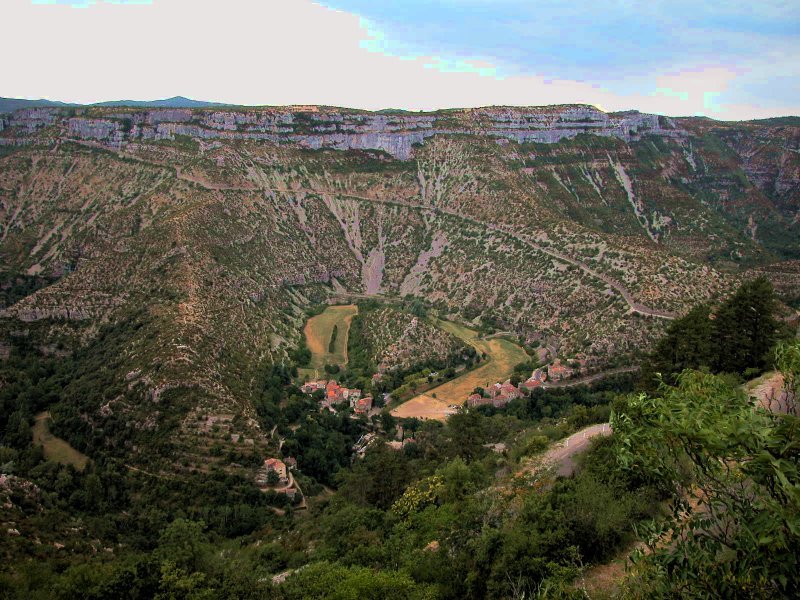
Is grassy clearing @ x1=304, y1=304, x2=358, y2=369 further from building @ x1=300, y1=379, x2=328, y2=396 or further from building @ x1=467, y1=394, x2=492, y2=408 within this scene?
building @ x1=467, y1=394, x2=492, y2=408

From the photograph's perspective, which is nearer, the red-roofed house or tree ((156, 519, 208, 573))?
tree ((156, 519, 208, 573))

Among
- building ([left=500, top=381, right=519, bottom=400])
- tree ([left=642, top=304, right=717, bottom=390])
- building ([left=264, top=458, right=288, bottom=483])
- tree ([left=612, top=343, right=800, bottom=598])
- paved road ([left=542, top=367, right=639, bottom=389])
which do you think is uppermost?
tree ([left=612, top=343, right=800, bottom=598])

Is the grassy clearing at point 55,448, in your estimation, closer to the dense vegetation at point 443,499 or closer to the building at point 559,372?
the dense vegetation at point 443,499

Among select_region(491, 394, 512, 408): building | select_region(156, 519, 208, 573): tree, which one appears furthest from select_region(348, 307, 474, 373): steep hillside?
select_region(156, 519, 208, 573): tree

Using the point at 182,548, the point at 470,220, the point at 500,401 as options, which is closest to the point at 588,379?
the point at 500,401

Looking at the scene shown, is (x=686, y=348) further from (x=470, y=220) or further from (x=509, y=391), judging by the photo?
(x=470, y=220)

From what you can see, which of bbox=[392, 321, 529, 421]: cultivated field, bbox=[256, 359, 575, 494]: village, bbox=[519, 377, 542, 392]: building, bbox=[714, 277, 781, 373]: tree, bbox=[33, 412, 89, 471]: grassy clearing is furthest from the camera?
bbox=[519, 377, 542, 392]: building
